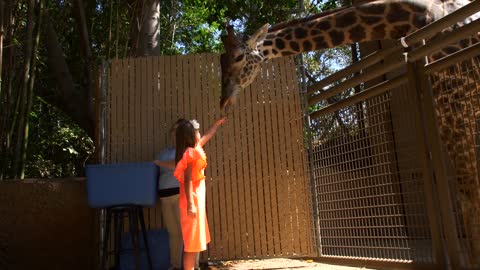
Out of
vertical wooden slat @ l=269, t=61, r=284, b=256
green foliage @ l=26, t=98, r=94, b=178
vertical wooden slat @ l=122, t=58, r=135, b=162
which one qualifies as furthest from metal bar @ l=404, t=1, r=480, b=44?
green foliage @ l=26, t=98, r=94, b=178

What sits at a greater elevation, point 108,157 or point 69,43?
point 69,43

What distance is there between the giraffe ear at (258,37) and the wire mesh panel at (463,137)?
2.41 meters

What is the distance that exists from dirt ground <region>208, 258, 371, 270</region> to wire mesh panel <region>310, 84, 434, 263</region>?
0.21 meters

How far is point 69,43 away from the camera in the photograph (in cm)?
1133

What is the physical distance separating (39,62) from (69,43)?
192 cm

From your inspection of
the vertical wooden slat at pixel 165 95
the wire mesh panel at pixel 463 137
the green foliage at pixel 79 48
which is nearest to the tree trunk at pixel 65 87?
the green foliage at pixel 79 48

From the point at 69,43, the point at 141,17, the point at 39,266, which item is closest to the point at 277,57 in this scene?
the point at 141,17

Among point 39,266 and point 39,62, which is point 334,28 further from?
point 39,62

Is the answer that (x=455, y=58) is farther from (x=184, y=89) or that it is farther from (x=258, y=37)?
(x=184, y=89)

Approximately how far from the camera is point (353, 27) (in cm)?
559

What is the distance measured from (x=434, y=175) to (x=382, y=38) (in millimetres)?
2241

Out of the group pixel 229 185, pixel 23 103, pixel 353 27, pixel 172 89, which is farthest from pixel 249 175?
pixel 23 103

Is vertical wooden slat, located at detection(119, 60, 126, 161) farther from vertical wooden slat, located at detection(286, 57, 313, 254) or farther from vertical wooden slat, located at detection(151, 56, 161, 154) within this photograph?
→ vertical wooden slat, located at detection(286, 57, 313, 254)

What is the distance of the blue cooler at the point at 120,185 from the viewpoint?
514 cm
